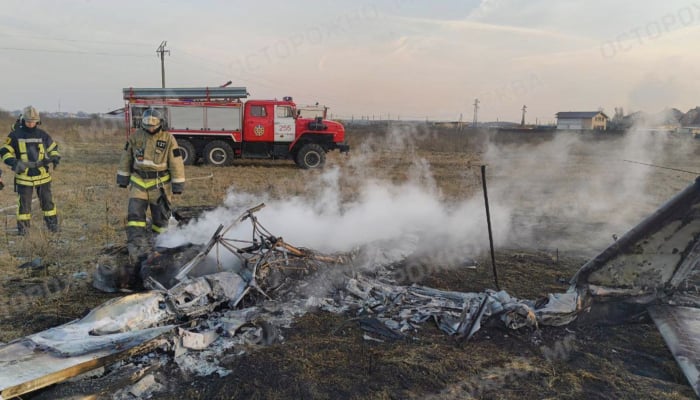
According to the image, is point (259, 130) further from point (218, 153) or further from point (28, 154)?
point (28, 154)

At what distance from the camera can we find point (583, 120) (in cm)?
4847

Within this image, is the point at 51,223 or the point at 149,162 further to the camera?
the point at 51,223

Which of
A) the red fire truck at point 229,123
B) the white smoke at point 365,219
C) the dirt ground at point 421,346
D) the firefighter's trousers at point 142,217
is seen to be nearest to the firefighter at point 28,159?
the dirt ground at point 421,346

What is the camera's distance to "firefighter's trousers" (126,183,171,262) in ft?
16.3

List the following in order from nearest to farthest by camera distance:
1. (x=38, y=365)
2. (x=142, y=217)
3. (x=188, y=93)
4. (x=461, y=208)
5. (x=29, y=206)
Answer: (x=38, y=365)
(x=142, y=217)
(x=29, y=206)
(x=461, y=208)
(x=188, y=93)

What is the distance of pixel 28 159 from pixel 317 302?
5.01 metres

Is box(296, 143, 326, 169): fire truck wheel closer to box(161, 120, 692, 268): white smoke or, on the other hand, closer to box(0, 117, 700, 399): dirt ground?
box(161, 120, 692, 268): white smoke

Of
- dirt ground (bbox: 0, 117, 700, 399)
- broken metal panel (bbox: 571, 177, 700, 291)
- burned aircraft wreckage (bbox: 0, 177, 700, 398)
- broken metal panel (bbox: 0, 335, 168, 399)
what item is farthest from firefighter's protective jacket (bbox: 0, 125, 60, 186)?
broken metal panel (bbox: 571, 177, 700, 291)

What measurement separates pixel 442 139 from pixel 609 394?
83.7 feet

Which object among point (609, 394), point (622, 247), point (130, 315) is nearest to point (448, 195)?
point (622, 247)

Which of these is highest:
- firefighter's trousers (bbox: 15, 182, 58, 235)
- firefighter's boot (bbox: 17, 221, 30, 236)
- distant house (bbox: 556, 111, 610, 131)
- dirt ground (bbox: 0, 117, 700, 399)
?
distant house (bbox: 556, 111, 610, 131)

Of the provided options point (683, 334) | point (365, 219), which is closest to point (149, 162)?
point (365, 219)

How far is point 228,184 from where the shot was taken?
1148cm

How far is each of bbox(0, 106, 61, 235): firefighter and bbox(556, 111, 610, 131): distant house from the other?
44993 millimetres
